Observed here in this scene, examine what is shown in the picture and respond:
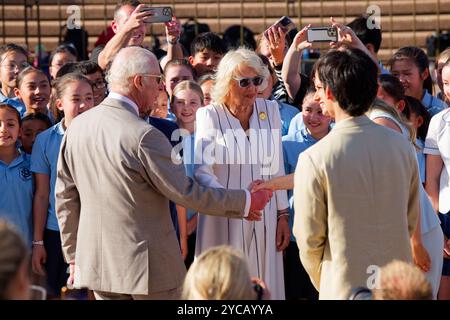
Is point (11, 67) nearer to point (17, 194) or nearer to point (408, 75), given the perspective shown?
point (17, 194)

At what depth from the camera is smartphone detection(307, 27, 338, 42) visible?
6500mm

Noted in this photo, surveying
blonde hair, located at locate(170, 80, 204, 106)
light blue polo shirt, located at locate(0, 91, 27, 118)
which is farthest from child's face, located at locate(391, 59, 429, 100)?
light blue polo shirt, located at locate(0, 91, 27, 118)

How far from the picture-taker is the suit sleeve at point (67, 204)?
500 centimetres

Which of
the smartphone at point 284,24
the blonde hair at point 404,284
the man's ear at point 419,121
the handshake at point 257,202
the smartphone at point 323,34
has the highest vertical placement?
the smartphone at point 284,24

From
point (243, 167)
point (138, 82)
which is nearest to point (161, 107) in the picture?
point (243, 167)

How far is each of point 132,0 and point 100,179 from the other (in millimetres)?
3376

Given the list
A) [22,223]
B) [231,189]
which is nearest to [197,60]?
[22,223]

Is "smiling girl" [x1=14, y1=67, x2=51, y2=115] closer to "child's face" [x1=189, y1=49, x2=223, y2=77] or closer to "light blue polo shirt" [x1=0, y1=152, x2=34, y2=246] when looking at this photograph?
"light blue polo shirt" [x1=0, y1=152, x2=34, y2=246]

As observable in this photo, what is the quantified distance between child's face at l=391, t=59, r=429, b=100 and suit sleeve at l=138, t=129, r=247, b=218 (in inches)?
107

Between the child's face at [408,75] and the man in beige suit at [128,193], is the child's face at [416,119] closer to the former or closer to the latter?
the child's face at [408,75]

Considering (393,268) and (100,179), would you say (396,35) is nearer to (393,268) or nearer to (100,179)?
(100,179)

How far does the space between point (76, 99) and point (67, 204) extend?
124 centimetres

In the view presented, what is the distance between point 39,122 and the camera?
663cm

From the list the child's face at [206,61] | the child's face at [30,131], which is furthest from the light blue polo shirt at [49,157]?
the child's face at [206,61]
